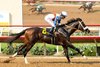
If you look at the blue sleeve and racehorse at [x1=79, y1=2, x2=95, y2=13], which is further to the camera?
racehorse at [x1=79, y1=2, x2=95, y2=13]

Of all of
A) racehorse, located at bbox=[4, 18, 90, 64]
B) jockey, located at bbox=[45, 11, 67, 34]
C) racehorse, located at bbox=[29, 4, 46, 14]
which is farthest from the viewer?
racehorse, located at bbox=[29, 4, 46, 14]

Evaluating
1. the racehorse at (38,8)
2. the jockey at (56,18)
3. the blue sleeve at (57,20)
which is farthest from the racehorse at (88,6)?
the blue sleeve at (57,20)

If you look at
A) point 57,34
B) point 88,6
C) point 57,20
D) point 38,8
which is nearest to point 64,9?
point 88,6

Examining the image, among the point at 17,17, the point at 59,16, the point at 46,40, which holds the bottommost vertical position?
the point at 17,17

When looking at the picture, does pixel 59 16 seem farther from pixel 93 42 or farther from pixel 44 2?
pixel 44 2

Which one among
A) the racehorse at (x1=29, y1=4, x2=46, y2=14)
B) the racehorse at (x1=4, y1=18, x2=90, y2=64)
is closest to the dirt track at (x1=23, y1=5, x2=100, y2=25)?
the racehorse at (x1=29, y1=4, x2=46, y2=14)

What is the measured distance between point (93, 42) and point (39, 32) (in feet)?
14.8

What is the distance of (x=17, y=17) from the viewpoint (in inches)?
1252

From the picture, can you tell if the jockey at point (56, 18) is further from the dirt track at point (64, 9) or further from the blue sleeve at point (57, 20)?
the dirt track at point (64, 9)

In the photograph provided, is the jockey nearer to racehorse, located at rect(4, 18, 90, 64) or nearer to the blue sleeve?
the blue sleeve

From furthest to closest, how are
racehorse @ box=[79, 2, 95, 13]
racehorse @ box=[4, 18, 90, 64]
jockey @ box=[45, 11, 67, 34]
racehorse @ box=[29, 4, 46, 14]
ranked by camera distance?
racehorse @ box=[79, 2, 95, 13] → racehorse @ box=[29, 4, 46, 14] → racehorse @ box=[4, 18, 90, 64] → jockey @ box=[45, 11, 67, 34]

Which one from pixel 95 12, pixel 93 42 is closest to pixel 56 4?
pixel 95 12

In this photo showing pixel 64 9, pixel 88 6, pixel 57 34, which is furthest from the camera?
pixel 64 9

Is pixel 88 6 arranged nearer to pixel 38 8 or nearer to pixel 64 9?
pixel 64 9
